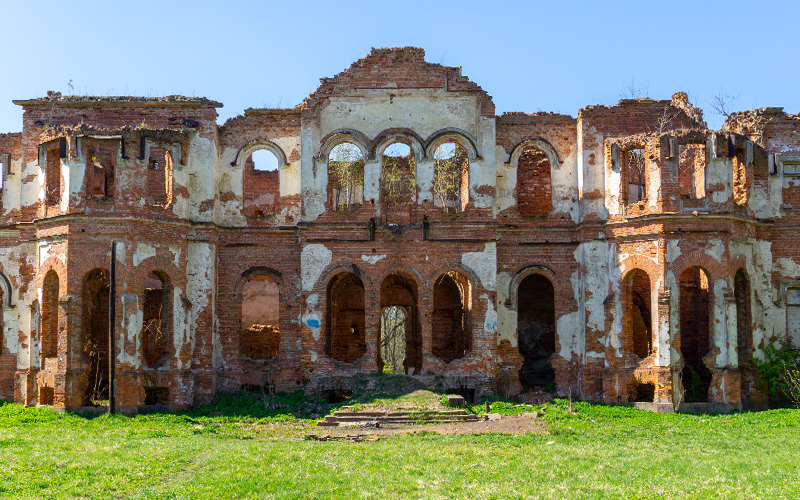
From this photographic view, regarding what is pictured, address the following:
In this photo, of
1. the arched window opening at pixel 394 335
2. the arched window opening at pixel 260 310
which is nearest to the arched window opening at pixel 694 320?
the arched window opening at pixel 260 310

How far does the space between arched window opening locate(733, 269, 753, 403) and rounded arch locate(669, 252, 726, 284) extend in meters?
0.91

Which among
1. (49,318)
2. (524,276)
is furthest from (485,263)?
(49,318)

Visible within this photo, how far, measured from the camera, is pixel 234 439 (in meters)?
14.4

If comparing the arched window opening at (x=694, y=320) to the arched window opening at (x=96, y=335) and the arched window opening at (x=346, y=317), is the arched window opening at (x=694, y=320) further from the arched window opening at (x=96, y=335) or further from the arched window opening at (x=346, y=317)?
the arched window opening at (x=96, y=335)

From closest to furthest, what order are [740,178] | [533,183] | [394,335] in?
1. [740,178]
2. [533,183]
3. [394,335]

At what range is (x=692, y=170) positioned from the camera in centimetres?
1933

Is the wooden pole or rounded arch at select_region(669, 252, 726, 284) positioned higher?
rounded arch at select_region(669, 252, 726, 284)

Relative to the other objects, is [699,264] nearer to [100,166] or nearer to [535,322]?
[535,322]

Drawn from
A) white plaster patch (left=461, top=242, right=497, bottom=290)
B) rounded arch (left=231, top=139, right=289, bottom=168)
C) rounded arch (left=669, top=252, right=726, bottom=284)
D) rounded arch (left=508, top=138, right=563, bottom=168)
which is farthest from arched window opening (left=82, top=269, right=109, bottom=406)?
rounded arch (left=669, top=252, right=726, bottom=284)

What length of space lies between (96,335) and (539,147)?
12704mm

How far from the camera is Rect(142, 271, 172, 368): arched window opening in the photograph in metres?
18.3

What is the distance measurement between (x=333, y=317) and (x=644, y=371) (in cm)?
892

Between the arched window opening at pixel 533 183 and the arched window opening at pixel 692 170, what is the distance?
3.50m

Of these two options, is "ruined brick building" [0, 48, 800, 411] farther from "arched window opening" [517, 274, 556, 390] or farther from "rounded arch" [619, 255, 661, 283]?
"arched window opening" [517, 274, 556, 390]
